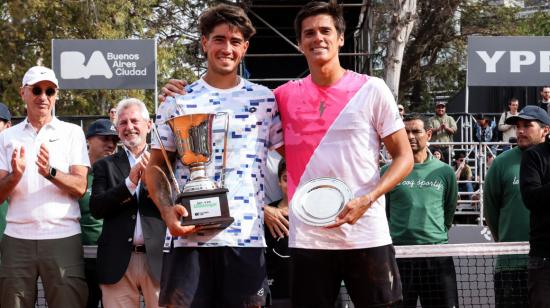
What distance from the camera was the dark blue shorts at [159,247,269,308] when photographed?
4.10m

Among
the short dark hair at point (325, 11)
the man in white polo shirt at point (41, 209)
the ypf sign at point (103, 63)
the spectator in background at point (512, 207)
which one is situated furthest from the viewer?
the ypf sign at point (103, 63)

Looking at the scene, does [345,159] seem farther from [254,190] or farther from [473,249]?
[473,249]

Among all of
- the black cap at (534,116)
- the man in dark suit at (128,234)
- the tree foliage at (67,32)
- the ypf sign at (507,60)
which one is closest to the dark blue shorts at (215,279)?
the man in dark suit at (128,234)

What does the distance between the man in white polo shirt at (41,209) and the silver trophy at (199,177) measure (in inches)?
75.0

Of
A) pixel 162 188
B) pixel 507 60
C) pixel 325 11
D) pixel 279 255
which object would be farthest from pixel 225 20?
pixel 507 60

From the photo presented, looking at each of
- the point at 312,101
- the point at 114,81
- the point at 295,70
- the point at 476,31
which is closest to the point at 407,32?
the point at 295,70

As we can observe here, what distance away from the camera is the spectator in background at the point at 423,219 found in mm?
7090

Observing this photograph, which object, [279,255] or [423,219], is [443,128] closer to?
[423,219]

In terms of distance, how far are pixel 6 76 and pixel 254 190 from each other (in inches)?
1014

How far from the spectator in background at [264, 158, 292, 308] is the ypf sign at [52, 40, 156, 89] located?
27.0 ft

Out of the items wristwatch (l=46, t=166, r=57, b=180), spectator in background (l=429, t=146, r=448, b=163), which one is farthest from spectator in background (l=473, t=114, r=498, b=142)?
wristwatch (l=46, t=166, r=57, b=180)

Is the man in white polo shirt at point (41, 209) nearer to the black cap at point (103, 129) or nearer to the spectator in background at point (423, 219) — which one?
the black cap at point (103, 129)

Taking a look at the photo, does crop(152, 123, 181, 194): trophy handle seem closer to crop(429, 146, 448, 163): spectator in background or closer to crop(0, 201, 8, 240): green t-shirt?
crop(0, 201, 8, 240): green t-shirt

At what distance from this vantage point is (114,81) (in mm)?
14281
